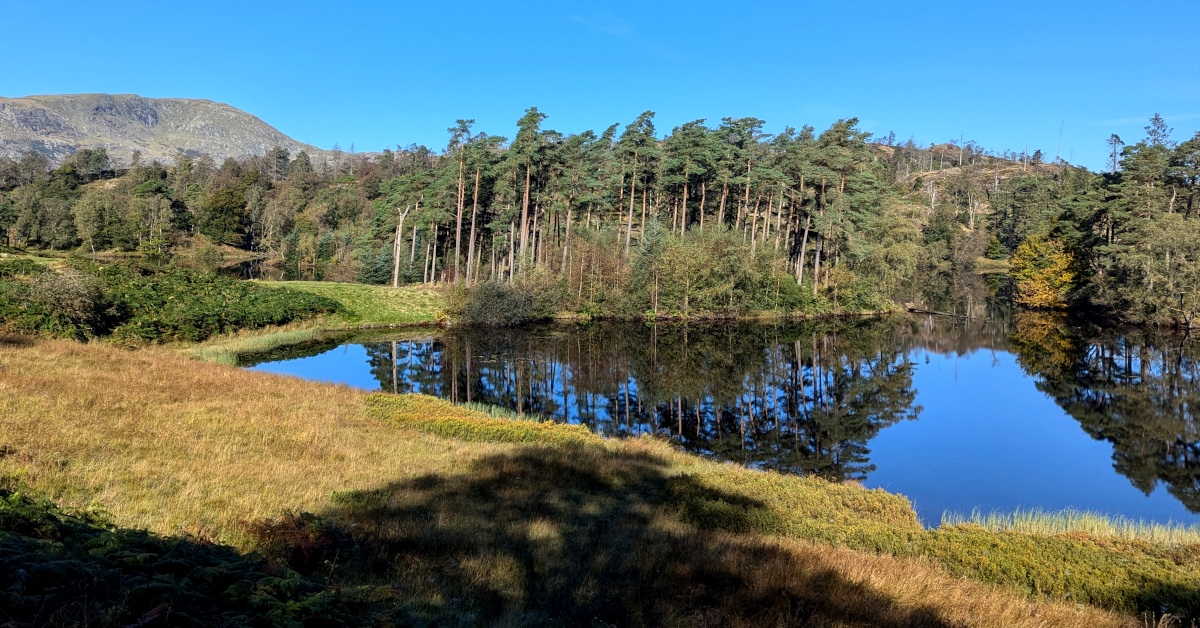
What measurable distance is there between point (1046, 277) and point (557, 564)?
268 feet

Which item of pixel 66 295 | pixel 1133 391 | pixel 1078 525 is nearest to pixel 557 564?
pixel 1078 525

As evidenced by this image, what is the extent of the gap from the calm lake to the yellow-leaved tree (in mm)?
23415

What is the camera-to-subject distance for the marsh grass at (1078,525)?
12.0 meters

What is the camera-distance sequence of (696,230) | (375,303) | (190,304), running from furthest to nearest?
(696,230), (375,303), (190,304)

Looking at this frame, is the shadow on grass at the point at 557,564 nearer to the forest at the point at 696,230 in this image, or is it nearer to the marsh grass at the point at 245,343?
the marsh grass at the point at 245,343

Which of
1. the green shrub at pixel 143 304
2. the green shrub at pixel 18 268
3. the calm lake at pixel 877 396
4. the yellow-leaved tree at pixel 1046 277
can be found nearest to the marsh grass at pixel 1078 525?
the calm lake at pixel 877 396

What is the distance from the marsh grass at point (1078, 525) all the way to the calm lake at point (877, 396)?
82 cm

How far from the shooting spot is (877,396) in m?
28.3

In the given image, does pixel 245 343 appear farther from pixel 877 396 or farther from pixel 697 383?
pixel 877 396

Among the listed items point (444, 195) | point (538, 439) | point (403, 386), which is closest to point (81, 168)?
point (444, 195)

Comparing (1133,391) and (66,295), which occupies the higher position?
(66,295)

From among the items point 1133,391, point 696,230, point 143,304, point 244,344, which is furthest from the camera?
point 696,230

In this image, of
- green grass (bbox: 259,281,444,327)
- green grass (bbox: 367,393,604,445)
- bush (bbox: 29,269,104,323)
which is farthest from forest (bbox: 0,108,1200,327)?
green grass (bbox: 367,393,604,445)

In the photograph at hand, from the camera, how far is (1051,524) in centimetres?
1322
